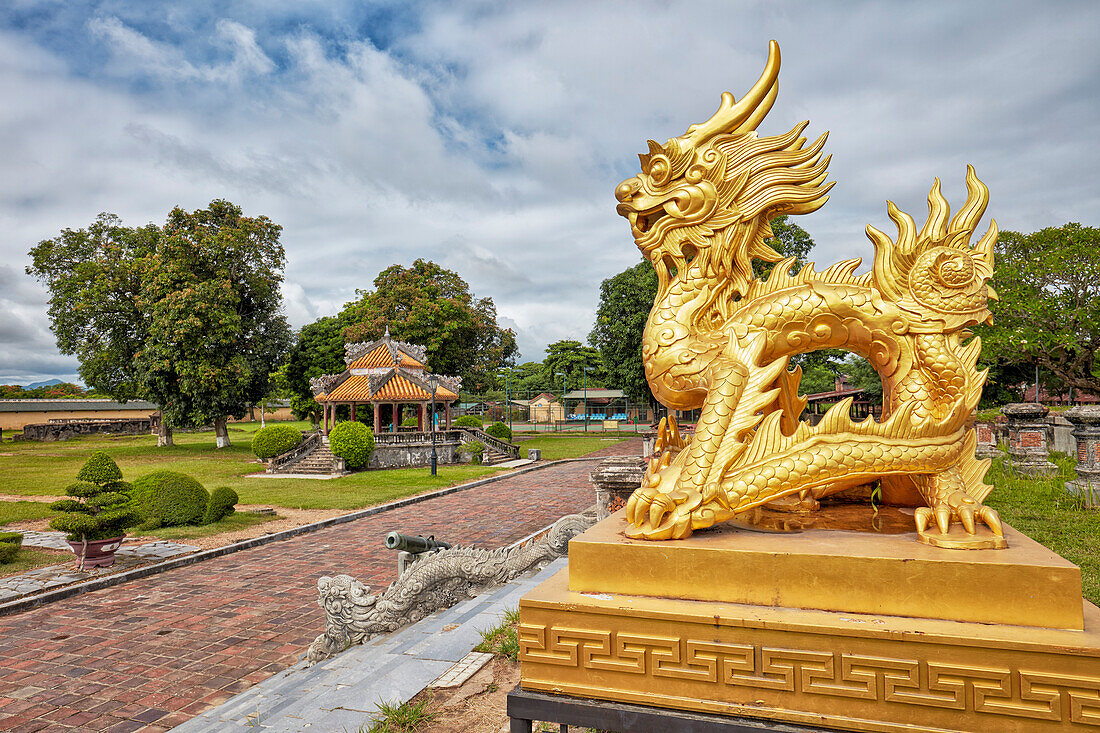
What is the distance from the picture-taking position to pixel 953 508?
215 cm

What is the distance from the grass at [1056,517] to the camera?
16.5ft

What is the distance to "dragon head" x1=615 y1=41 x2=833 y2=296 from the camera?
2.61 meters

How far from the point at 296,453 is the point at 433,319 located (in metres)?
9.25

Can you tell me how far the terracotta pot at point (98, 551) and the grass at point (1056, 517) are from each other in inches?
396

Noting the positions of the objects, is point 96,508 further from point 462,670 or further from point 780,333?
point 780,333

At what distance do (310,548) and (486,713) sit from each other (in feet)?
22.3

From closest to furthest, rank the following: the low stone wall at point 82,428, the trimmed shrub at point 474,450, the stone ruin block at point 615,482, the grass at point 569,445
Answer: the stone ruin block at point 615,482 → the trimmed shrub at point 474,450 → the grass at point 569,445 → the low stone wall at point 82,428

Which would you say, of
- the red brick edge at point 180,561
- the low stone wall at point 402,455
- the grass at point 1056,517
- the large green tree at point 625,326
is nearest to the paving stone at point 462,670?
the red brick edge at point 180,561

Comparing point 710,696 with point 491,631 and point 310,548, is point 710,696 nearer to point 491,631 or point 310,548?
point 491,631

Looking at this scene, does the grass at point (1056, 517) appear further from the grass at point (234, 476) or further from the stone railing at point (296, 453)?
the stone railing at point (296, 453)

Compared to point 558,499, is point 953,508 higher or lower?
higher

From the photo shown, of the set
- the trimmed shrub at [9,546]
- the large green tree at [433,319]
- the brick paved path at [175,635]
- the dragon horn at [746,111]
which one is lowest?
the brick paved path at [175,635]

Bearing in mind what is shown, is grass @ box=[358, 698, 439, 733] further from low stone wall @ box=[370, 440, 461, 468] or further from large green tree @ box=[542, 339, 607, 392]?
large green tree @ box=[542, 339, 607, 392]

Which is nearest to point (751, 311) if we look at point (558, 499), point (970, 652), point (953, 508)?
point (953, 508)
